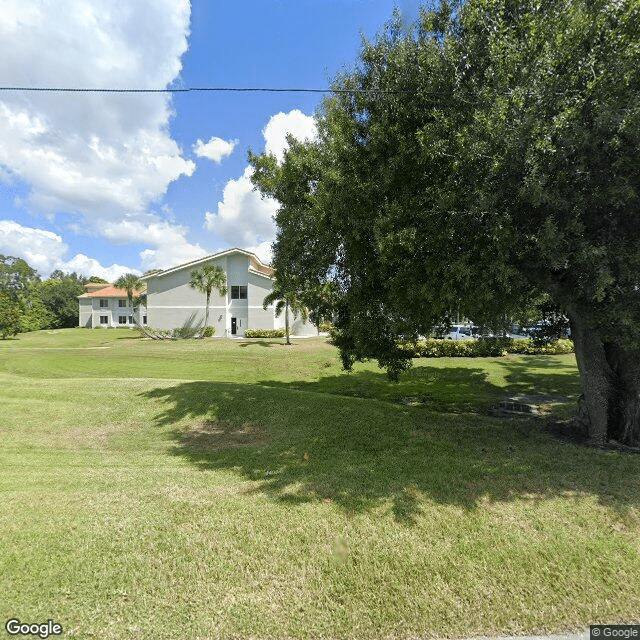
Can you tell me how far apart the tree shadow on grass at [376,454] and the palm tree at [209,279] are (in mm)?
24527

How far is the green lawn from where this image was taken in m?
3.36

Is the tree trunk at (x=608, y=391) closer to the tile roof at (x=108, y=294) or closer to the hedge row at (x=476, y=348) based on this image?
the hedge row at (x=476, y=348)

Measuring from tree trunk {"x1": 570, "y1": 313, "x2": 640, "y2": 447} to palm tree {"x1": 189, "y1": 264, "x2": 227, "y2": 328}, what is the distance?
32.0 meters

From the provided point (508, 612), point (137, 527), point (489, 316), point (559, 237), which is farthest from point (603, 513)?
point (137, 527)

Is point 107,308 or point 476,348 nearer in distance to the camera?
point 476,348

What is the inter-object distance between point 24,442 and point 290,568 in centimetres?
804

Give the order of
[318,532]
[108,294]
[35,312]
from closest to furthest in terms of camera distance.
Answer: [318,532]
[35,312]
[108,294]

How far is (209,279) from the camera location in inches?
1417

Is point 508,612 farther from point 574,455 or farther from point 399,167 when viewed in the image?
point 399,167

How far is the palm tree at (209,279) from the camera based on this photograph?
3616 cm

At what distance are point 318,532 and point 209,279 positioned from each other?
Answer: 3398cm

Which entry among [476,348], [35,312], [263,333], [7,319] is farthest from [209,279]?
[35,312]

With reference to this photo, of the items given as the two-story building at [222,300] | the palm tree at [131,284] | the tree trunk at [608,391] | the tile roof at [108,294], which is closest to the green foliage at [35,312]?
the tile roof at [108,294]

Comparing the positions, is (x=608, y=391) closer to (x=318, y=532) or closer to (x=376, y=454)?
(x=376, y=454)
